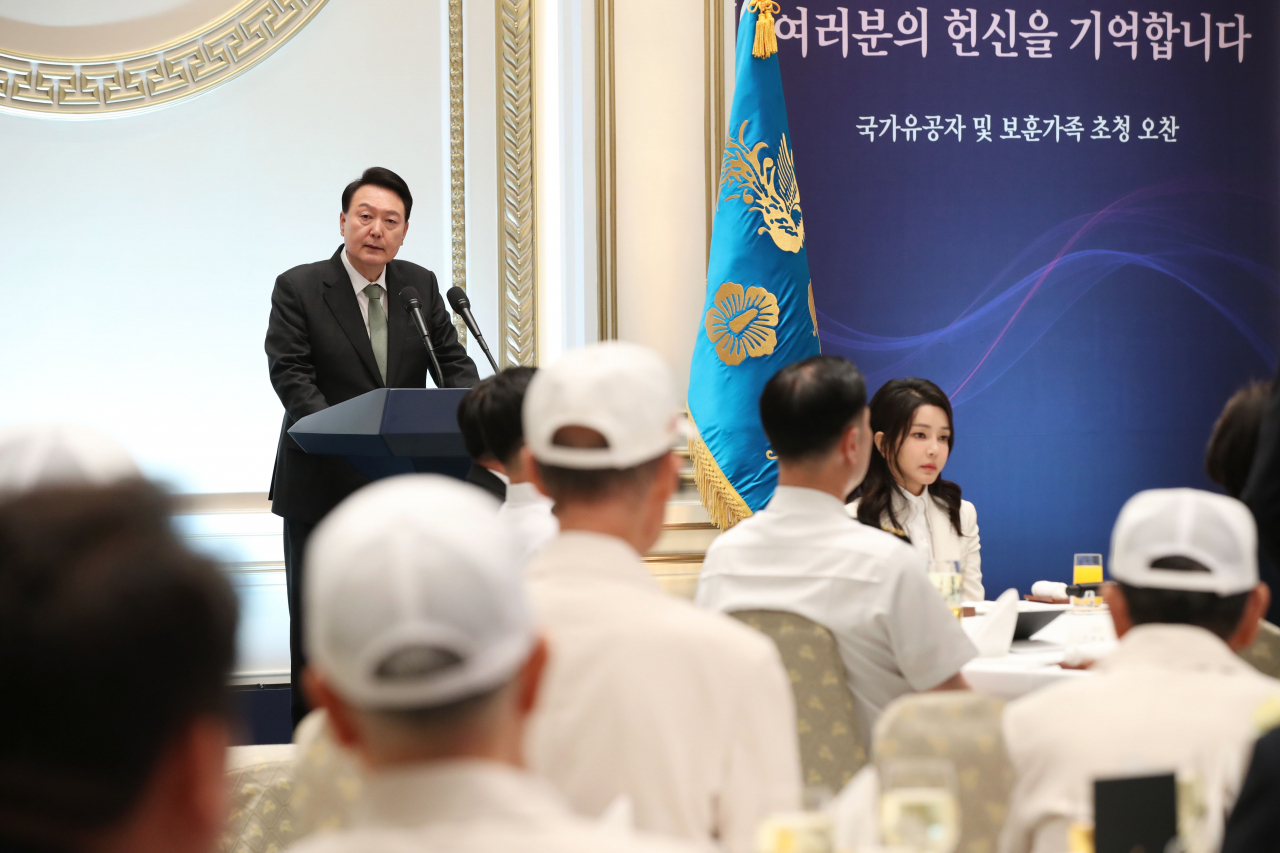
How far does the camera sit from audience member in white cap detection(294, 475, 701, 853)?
2.35 feet

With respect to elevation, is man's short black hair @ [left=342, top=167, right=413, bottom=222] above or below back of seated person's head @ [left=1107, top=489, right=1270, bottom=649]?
above

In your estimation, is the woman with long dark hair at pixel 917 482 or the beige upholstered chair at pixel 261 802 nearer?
the beige upholstered chair at pixel 261 802

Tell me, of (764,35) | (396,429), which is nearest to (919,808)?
(396,429)

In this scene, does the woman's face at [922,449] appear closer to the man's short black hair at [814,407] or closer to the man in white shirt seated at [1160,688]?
the man's short black hair at [814,407]

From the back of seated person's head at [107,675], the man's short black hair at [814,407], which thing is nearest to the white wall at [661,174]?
the man's short black hair at [814,407]

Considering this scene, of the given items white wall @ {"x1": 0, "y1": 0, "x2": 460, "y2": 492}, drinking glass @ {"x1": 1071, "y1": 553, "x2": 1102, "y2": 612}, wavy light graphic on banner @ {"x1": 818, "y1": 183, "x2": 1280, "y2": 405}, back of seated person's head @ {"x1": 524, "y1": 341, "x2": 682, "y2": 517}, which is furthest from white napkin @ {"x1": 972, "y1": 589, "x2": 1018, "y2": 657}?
white wall @ {"x1": 0, "y1": 0, "x2": 460, "y2": 492}

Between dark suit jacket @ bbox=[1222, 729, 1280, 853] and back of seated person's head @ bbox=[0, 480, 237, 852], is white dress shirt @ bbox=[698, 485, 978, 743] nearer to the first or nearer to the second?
dark suit jacket @ bbox=[1222, 729, 1280, 853]

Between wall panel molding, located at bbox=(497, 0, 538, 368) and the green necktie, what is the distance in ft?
3.95

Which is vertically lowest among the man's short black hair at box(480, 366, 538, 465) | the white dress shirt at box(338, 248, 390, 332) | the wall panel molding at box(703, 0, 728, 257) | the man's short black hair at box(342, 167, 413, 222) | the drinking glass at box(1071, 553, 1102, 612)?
the drinking glass at box(1071, 553, 1102, 612)

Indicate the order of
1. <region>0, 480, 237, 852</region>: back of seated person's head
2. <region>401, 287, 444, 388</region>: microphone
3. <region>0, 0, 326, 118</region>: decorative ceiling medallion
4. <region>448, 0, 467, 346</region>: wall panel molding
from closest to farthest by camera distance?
<region>0, 480, 237, 852</region>: back of seated person's head → <region>401, 287, 444, 388</region>: microphone → <region>0, 0, 326, 118</region>: decorative ceiling medallion → <region>448, 0, 467, 346</region>: wall panel molding

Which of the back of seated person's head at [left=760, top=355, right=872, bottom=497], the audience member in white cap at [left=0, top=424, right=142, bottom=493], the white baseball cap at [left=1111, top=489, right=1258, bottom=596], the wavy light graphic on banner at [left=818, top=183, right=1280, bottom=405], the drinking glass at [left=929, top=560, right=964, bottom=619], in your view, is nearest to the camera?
the audience member in white cap at [left=0, top=424, right=142, bottom=493]

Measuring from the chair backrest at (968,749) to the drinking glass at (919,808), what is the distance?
0.39 metres

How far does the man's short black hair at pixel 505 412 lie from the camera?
88.7 inches

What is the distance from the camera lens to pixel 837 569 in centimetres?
185
